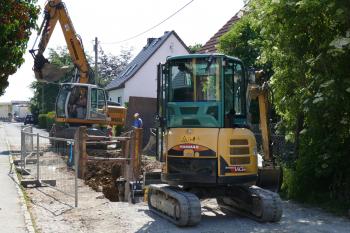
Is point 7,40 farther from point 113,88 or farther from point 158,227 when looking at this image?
point 113,88

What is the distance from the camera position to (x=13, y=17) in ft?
27.8

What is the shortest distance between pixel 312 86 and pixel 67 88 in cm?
1587

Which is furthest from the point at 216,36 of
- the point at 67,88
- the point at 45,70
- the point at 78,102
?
the point at 45,70

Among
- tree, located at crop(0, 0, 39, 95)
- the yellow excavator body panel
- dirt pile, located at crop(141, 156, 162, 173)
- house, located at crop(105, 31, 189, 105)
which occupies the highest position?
house, located at crop(105, 31, 189, 105)

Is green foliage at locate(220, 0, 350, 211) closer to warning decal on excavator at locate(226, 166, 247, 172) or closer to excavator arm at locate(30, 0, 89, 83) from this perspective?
warning decal on excavator at locate(226, 166, 247, 172)

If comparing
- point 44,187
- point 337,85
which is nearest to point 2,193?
point 44,187

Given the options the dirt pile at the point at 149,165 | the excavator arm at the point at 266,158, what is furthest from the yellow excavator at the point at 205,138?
the dirt pile at the point at 149,165

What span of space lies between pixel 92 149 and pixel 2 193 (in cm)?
816

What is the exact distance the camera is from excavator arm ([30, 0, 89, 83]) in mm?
24250

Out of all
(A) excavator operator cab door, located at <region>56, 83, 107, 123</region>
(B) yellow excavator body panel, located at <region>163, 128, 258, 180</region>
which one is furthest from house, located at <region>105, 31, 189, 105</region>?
(B) yellow excavator body panel, located at <region>163, 128, 258, 180</region>

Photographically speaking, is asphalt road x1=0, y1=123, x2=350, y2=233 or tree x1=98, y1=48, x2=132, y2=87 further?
tree x1=98, y1=48, x2=132, y2=87

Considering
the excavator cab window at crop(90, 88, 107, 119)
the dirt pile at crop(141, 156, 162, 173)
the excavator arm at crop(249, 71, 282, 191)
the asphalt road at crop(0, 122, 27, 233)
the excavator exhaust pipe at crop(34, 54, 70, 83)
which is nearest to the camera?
the asphalt road at crop(0, 122, 27, 233)

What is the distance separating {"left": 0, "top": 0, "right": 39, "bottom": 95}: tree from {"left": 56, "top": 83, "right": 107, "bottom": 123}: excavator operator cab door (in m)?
14.6

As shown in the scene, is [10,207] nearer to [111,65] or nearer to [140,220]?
[140,220]
